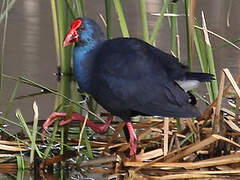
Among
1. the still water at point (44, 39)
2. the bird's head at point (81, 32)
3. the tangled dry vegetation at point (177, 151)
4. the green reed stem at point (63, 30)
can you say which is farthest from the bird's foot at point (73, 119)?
the green reed stem at point (63, 30)

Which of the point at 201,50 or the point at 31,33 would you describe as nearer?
the point at 201,50

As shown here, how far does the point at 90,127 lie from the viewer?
340 cm

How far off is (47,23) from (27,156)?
128 inches

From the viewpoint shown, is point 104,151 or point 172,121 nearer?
point 104,151

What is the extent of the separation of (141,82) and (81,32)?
1.16 ft

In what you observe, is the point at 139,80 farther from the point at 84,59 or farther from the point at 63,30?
the point at 63,30

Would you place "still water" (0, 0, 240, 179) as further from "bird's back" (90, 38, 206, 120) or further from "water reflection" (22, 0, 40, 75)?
"bird's back" (90, 38, 206, 120)

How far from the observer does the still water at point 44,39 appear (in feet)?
13.7

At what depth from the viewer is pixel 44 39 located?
565 centimetres

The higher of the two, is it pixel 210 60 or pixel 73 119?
pixel 210 60

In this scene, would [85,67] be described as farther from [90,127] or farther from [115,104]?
[90,127]

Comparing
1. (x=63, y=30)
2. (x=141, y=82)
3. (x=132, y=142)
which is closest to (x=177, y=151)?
(x=132, y=142)

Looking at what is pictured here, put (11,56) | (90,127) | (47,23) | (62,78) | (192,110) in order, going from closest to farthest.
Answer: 1. (192,110)
2. (90,127)
3. (62,78)
4. (11,56)
5. (47,23)

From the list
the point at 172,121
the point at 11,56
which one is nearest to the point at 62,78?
the point at 11,56
